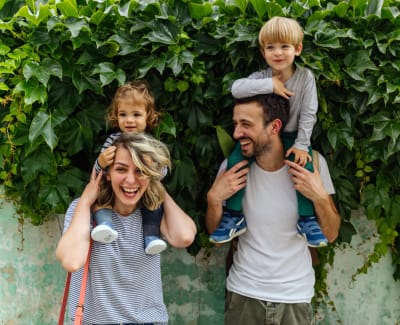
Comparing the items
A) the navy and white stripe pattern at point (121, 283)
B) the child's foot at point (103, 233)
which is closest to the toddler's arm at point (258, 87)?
the navy and white stripe pattern at point (121, 283)

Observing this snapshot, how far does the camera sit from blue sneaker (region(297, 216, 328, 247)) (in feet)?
10.7

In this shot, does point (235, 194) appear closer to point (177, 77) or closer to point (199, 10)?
point (177, 77)

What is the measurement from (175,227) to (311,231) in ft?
2.39

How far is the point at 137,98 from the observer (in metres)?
3.27

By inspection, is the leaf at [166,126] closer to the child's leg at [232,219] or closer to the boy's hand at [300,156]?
the child's leg at [232,219]

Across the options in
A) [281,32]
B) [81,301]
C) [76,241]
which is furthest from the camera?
[281,32]

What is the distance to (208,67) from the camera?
3.53m

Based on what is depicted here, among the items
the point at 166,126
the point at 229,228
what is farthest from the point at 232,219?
the point at 166,126

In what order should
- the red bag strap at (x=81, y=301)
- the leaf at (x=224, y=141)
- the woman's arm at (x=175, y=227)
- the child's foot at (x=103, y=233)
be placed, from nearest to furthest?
the red bag strap at (x=81, y=301) < the child's foot at (x=103, y=233) < the woman's arm at (x=175, y=227) < the leaf at (x=224, y=141)

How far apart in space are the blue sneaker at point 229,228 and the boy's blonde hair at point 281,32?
0.96 metres

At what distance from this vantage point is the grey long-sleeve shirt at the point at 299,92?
3324mm

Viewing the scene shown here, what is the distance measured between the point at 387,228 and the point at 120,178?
175cm

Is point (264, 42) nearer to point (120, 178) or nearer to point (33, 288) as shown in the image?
point (120, 178)

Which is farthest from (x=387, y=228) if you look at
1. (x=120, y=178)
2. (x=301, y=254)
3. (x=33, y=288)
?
(x=33, y=288)
